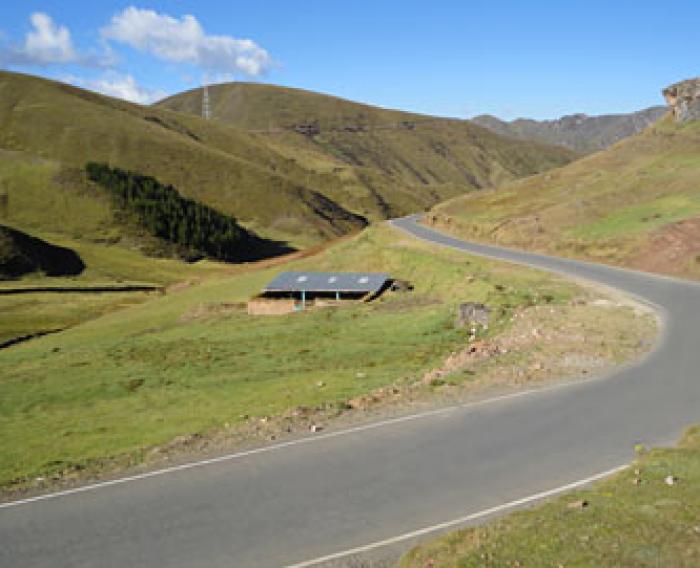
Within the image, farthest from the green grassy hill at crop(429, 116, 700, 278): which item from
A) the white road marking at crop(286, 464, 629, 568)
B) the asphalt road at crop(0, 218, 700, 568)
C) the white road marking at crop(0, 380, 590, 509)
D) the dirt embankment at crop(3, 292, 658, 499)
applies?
the white road marking at crop(286, 464, 629, 568)

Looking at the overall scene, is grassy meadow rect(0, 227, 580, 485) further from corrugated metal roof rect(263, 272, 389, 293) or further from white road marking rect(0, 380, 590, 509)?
corrugated metal roof rect(263, 272, 389, 293)

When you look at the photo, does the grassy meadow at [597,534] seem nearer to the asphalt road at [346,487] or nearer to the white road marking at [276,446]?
the asphalt road at [346,487]

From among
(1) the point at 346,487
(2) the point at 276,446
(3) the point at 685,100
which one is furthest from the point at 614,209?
(1) the point at 346,487

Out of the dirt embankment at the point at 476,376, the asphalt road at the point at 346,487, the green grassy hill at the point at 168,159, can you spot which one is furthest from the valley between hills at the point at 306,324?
the green grassy hill at the point at 168,159

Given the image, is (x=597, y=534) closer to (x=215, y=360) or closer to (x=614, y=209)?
(x=215, y=360)

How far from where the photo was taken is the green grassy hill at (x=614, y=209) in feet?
167

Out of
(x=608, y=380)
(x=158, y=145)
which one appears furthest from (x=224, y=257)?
(x=608, y=380)

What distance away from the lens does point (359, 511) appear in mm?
13766

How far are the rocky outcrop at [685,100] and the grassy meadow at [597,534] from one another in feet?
314

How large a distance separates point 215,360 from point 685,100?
87.5 m

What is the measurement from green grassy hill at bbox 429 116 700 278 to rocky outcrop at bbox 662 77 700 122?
1723 mm

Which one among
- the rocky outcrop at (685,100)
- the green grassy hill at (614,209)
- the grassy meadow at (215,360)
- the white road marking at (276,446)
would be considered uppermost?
the rocky outcrop at (685,100)

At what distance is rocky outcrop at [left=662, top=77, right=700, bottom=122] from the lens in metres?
97.1

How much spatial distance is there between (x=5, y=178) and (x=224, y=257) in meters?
41.1
